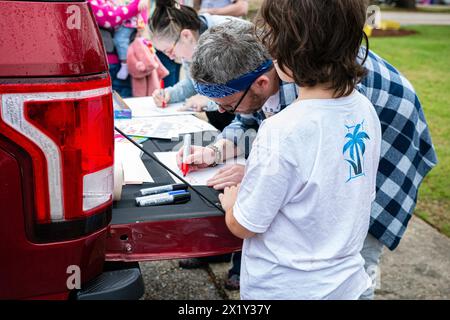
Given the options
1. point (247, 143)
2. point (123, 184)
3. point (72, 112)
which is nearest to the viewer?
point (72, 112)

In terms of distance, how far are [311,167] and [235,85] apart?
59 cm

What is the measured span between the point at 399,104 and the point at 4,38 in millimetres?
1437

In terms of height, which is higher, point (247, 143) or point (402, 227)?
point (247, 143)

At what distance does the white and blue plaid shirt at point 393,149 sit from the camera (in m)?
2.06

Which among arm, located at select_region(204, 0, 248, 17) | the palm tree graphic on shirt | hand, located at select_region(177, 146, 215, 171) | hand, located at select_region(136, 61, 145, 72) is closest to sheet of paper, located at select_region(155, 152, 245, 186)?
hand, located at select_region(177, 146, 215, 171)

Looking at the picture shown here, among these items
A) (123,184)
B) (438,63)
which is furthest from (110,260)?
(438,63)

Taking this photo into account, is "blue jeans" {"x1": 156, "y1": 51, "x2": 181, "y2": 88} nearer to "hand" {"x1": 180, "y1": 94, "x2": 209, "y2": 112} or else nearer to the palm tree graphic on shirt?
"hand" {"x1": 180, "y1": 94, "x2": 209, "y2": 112}

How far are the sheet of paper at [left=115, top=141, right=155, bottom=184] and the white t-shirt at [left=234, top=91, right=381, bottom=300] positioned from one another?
568 mm

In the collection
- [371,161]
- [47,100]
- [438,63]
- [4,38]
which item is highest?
[4,38]

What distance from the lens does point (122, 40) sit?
13.4 ft

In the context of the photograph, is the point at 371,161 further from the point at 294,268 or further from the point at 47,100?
the point at 47,100

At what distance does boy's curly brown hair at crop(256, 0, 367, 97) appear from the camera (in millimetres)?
1398

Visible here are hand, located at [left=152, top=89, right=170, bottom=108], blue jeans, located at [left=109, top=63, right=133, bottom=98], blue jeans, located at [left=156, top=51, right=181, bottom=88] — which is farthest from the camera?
blue jeans, located at [left=156, top=51, right=181, bottom=88]
